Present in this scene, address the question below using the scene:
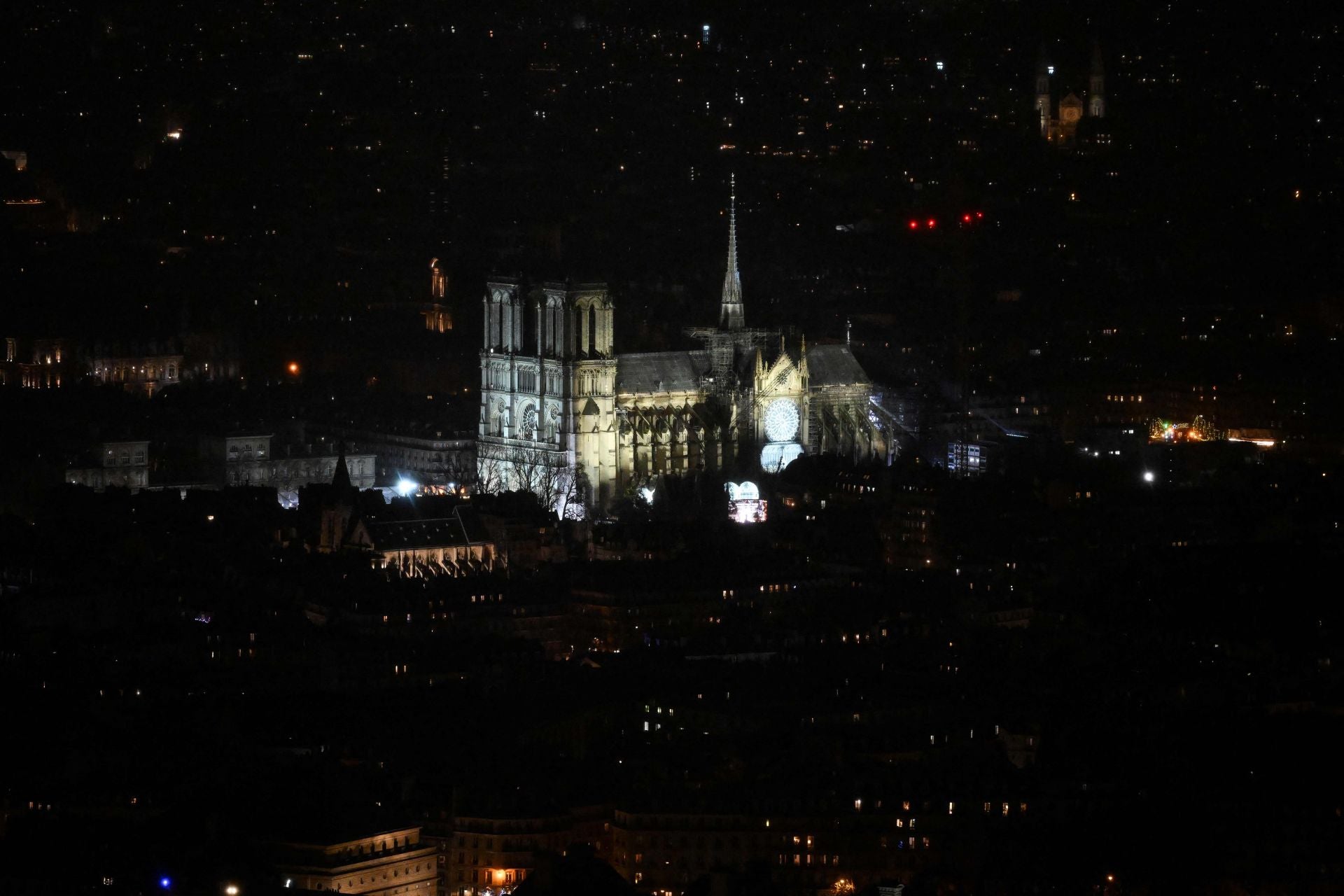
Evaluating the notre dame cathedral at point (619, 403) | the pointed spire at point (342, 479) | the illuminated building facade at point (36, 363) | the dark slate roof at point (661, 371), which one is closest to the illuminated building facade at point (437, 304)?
the illuminated building facade at point (36, 363)

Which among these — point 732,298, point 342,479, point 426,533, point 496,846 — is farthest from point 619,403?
point 496,846

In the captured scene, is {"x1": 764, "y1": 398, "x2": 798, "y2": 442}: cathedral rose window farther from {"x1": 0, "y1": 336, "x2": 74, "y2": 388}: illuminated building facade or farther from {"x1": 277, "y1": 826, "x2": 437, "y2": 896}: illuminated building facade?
{"x1": 277, "y1": 826, "x2": 437, "y2": 896}: illuminated building facade

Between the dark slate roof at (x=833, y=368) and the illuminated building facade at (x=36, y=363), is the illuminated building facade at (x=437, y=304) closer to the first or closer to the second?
the illuminated building facade at (x=36, y=363)

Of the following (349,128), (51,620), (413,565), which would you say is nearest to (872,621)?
(413,565)

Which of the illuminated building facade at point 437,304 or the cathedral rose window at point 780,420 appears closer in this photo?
the cathedral rose window at point 780,420

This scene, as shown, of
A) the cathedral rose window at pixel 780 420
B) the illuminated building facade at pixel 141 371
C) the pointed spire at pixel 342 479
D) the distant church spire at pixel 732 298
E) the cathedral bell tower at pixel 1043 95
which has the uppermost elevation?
the cathedral bell tower at pixel 1043 95

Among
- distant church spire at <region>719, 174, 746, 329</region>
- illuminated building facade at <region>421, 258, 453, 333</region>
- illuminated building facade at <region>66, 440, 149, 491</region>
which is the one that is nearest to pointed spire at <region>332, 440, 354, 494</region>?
illuminated building facade at <region>66, 440, 149, 491</region>

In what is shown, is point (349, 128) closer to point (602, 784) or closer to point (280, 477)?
point (280, 477)
